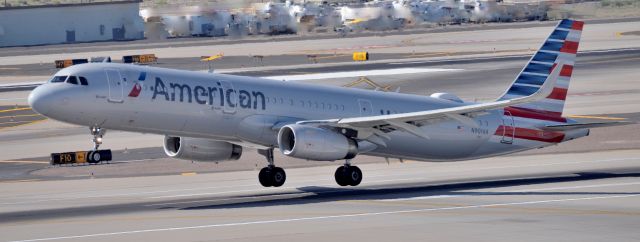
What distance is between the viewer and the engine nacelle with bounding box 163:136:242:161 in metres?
50.8

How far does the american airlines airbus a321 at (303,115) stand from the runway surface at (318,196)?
1.63 meters

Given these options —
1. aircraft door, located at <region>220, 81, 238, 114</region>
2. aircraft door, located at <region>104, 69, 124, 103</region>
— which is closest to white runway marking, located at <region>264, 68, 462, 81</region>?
aircraft door, located at <region>220, 81, 238, 114</region>

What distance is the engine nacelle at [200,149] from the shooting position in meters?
50.8

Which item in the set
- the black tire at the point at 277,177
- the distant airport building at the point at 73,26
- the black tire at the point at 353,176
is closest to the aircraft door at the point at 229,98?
the black tire at the point at 277,177

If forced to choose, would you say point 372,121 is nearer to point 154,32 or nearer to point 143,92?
point 143,92

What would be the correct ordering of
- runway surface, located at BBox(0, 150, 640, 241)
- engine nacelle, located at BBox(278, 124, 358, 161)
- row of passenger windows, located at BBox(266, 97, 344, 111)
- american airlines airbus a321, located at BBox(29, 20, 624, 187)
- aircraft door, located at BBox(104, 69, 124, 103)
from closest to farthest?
runway surface, located at BBox(0, 150, 640, 241)
aircraft door, located at BBox(104, 69, 124, 103)
american airlines airbus a321, located at BBox(29, 20, 624, 187)
engine nacelle, located at BBox(278, 124, 358, 161)
row of passenger windows, located at BBox(266, 97, 344, 111)

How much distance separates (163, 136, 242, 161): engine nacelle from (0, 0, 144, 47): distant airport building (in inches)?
4393

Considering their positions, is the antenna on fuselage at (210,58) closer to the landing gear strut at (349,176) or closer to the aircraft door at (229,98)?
the landing gear strut at (349,176)

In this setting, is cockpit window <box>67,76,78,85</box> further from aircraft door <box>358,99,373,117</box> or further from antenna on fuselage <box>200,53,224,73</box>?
antenna on fuselage <box>200,53,224,73</box>

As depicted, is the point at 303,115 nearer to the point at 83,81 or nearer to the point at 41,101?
the point at 83,81

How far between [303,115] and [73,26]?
12108 centimetres

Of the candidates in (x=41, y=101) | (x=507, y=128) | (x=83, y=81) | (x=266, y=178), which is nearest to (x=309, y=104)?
(x=266, y=178)

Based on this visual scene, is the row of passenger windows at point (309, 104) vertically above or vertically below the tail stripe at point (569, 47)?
below

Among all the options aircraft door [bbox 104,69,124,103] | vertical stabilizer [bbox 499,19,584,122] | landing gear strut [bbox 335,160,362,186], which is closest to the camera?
aircraft door [bbox 104,69,124,103]
